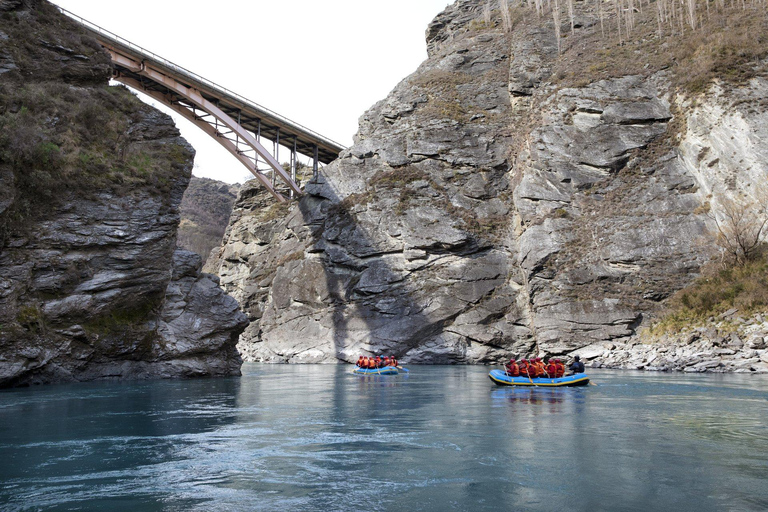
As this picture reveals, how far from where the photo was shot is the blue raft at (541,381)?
2266 centimetres

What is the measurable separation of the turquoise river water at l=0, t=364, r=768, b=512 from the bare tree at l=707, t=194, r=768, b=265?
1633cm

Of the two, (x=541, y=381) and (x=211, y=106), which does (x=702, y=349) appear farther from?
(x=211, y=106)

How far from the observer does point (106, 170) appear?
25984 mm

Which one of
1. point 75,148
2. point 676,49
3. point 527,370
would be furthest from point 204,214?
point 527,370

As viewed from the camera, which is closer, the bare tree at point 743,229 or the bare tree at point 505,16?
the bare tree at point 743,229

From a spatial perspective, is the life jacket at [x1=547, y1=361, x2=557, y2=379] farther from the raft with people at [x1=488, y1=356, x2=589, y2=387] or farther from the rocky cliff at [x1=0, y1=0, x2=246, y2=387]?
the rocky cliff at [x1=0, y1=0, x2=246, y2=387]

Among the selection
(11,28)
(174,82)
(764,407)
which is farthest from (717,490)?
(174,82)

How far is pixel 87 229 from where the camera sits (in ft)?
80.7

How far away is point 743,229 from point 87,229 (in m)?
35.0

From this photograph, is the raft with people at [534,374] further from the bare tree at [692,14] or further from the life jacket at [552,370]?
the bare tree at [692,14]

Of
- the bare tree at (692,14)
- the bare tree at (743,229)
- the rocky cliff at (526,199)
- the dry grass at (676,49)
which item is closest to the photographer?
the bare tree at (743,229)

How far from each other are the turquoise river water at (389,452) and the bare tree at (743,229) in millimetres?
16335

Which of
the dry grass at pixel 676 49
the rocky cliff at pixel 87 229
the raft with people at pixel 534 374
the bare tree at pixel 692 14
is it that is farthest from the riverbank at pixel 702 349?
the bare tree at pixel 692 14

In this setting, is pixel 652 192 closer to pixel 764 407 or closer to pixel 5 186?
pixel 764 407
